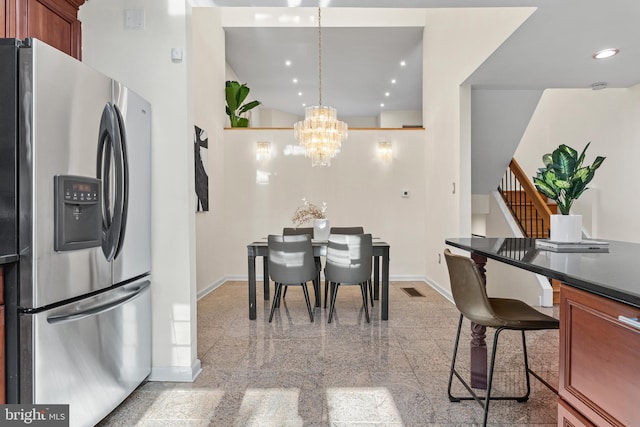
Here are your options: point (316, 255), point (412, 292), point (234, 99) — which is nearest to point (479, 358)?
point (316, 255)

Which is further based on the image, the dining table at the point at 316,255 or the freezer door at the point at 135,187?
the dining table at the point at 316,255

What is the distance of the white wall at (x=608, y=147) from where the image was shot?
444cm

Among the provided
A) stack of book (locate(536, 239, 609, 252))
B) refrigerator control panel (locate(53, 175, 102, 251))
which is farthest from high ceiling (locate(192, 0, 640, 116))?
stack of book (locate(536, 239, 609, 252))

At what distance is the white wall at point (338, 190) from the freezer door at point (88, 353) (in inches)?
147

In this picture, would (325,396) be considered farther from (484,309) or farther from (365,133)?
(365,133)

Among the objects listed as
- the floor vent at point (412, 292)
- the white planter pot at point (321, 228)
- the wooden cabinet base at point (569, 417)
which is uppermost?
the white planter pot at point (321, 228)

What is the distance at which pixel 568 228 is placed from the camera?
76.0 inches

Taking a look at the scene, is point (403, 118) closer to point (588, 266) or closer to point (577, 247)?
point (577, 247)

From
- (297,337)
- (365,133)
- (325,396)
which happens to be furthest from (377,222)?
(325,396)

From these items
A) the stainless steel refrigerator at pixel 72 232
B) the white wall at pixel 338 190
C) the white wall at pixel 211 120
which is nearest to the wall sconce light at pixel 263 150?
the white wall at pixel 338 190

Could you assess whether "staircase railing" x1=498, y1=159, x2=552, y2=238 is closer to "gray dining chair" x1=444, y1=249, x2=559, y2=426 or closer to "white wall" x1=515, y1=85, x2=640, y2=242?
"white wall" x1=515, y1=85, x2=640, y2=242

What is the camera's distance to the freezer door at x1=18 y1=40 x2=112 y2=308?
1564 mm

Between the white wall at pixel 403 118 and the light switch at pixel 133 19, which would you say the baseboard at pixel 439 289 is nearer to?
the light switch at pixel 133 19

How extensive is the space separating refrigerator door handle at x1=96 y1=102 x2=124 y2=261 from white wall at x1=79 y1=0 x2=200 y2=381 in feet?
1.46
